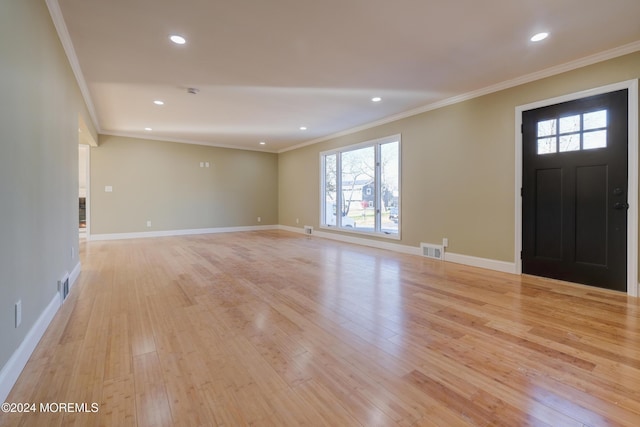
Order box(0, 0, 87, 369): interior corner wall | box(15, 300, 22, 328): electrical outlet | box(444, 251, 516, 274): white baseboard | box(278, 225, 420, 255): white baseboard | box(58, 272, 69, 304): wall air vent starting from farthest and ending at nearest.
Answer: box(278, 225, 420, 255): white baseboard → box(444, 251, 516, 274): white baseboard → box(58, 272, 69, 304): wall air vent → box(15, 300, 22, 328): electrical outlet → box(0, 0, 87, 369): interior corner wall

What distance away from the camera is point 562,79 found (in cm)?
342

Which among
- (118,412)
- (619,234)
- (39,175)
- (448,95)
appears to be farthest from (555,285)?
(39,175)

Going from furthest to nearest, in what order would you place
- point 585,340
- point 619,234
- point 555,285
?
point 555,285
point 619,234
point 585,340

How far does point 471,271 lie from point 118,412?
4013mm

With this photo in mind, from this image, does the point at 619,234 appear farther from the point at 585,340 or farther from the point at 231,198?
the point at 231,198

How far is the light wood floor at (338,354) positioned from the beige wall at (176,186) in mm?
4274

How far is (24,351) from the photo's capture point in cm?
174

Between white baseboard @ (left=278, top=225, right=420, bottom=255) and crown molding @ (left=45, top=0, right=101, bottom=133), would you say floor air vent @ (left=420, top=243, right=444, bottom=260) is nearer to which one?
white baseboard @ (left=278, top=225, right=420, bottom=255)

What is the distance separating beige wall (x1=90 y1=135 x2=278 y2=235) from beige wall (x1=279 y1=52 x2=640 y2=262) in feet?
14.9

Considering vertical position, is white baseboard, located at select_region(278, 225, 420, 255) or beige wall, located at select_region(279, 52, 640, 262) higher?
beige wall, located at select_region(279, 52, 640, 262)

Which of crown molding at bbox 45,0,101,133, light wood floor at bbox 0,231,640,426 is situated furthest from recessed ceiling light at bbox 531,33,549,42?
crown molding at bbox 45,0,101,133

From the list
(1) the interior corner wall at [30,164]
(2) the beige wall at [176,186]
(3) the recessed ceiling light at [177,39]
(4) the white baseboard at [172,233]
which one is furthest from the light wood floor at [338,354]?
(2) the beige wall at [176,186]

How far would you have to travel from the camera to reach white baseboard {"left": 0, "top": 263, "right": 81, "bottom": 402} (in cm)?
145

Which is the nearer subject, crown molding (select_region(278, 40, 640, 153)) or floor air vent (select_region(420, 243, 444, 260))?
crown molding (select_region(278, 40, 640, 153))
